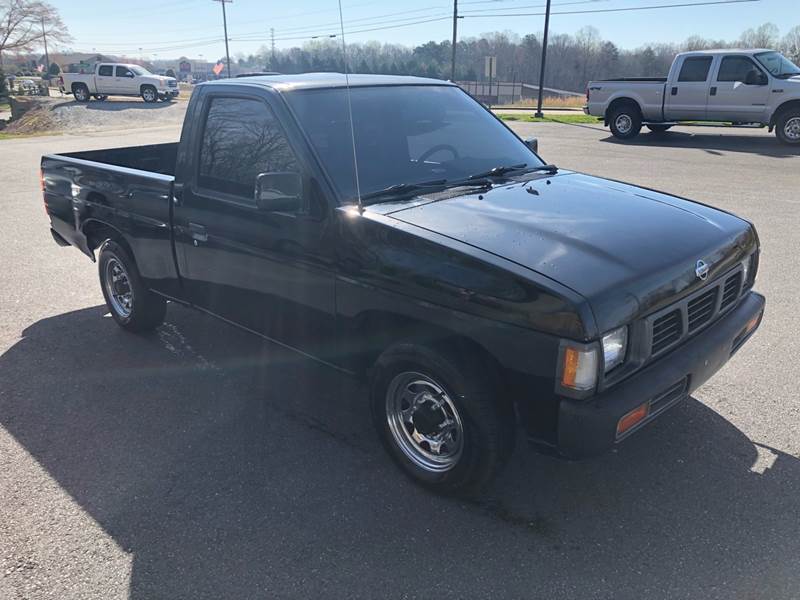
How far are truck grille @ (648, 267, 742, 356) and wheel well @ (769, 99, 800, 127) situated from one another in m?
14.6

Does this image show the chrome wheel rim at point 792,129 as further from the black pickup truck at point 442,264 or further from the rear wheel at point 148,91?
the rear wheel at point 148,91

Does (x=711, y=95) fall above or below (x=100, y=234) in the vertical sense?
above

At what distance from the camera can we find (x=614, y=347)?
271 centimetres

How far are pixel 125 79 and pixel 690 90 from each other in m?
30.7

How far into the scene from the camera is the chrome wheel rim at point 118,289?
534 cm

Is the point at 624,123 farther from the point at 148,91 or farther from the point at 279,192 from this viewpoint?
the point at 148,91

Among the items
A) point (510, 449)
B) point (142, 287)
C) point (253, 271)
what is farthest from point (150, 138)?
point (510, 449)

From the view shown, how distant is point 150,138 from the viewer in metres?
23.1

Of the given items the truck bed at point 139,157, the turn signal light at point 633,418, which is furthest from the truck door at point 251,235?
the truck bed at point 139,157

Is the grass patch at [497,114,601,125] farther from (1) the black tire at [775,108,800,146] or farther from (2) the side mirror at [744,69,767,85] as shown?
(1) the black tire at [775,108,800,146]

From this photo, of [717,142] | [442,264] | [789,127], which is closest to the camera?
[442,264]

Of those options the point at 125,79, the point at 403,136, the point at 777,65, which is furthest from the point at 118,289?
the point at 125,79

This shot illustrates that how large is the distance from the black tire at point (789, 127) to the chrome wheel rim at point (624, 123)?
362cm

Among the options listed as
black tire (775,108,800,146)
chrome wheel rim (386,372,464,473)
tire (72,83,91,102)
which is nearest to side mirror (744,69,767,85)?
black tire (775,108,800,146)
